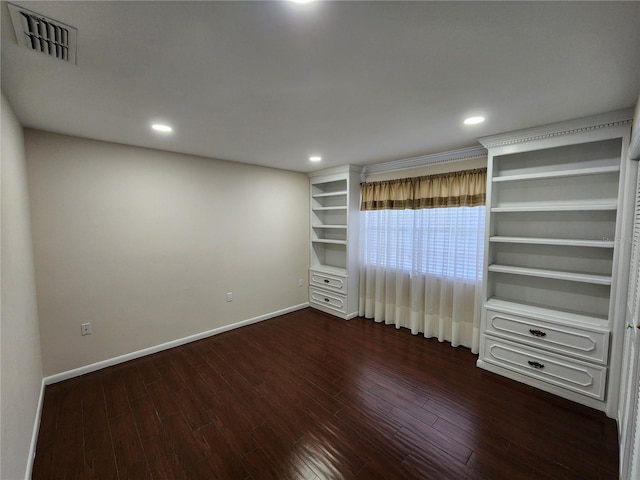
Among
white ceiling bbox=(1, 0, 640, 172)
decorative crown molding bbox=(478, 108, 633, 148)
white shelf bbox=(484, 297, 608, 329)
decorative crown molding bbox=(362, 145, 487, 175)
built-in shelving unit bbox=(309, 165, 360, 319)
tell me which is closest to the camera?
white ceiling bbox=(1, 0, 640, 172)

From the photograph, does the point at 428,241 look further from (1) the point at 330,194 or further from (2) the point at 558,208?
(1) the point at 330,194

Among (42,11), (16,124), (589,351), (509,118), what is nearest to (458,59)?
(509,118)

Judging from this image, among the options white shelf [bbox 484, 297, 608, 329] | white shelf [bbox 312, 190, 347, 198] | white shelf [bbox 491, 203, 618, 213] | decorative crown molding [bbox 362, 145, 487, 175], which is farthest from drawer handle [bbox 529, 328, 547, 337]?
white shelf [bbox 312, 190, 347, 198]

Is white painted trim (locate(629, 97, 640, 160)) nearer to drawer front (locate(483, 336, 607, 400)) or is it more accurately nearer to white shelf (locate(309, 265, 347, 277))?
drawer front (locate(483, 336, 607, 400))

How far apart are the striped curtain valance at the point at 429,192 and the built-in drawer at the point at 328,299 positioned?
4.92 feet

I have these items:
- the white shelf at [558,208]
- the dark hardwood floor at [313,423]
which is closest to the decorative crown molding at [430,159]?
the white shelf at [558,208]

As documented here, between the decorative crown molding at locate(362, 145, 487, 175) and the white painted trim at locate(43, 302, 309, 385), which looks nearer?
the white painted trim at locate(43, 302, 309, 385)

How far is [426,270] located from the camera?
138 inches

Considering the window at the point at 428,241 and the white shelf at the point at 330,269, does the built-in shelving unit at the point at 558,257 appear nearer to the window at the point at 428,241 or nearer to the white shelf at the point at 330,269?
the window at the point at 428,241

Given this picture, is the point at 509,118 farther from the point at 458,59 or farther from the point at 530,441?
the point at 530,441

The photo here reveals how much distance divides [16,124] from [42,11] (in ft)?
4.95

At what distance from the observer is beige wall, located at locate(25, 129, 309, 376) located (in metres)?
2.50

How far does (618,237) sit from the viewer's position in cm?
206

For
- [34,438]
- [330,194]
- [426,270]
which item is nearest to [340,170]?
[330,194]
